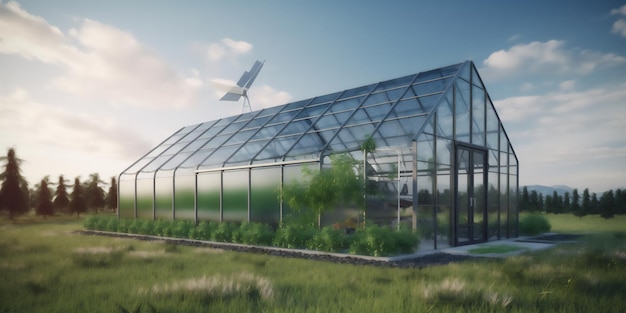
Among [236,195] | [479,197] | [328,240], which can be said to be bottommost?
[328,240]

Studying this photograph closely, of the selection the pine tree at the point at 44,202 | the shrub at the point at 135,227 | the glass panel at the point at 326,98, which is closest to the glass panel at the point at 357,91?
the glass panel at the point at 326,98

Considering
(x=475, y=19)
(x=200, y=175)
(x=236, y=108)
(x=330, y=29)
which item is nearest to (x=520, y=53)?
(x=475, y=19)

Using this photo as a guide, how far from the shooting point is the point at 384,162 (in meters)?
14.4

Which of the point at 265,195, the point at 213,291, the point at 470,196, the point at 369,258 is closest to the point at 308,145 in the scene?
the point at 265,195

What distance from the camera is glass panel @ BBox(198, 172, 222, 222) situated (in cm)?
1839

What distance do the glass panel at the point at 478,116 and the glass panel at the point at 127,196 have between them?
59.9 feet

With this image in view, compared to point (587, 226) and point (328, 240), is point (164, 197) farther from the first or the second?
point (587, 226)

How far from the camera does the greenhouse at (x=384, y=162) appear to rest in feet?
45.3

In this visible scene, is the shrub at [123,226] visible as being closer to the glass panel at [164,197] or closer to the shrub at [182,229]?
the glass panel at [164,197]

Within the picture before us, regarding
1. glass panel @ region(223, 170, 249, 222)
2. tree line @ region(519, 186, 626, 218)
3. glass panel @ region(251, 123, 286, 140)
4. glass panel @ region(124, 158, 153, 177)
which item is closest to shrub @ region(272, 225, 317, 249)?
glass panel @ region(223, 170, 249, 222)

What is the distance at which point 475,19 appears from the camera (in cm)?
1444

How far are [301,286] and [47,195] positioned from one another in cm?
4401

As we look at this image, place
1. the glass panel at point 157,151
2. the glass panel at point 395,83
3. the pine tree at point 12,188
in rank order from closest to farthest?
1. the glass panel at point 395,83
2. the glass panel at point 157,151
3. the pine tree at point 12,188

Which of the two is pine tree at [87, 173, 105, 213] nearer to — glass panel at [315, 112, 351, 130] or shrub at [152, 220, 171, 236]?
shrub at [152, 220, 171, 236]
